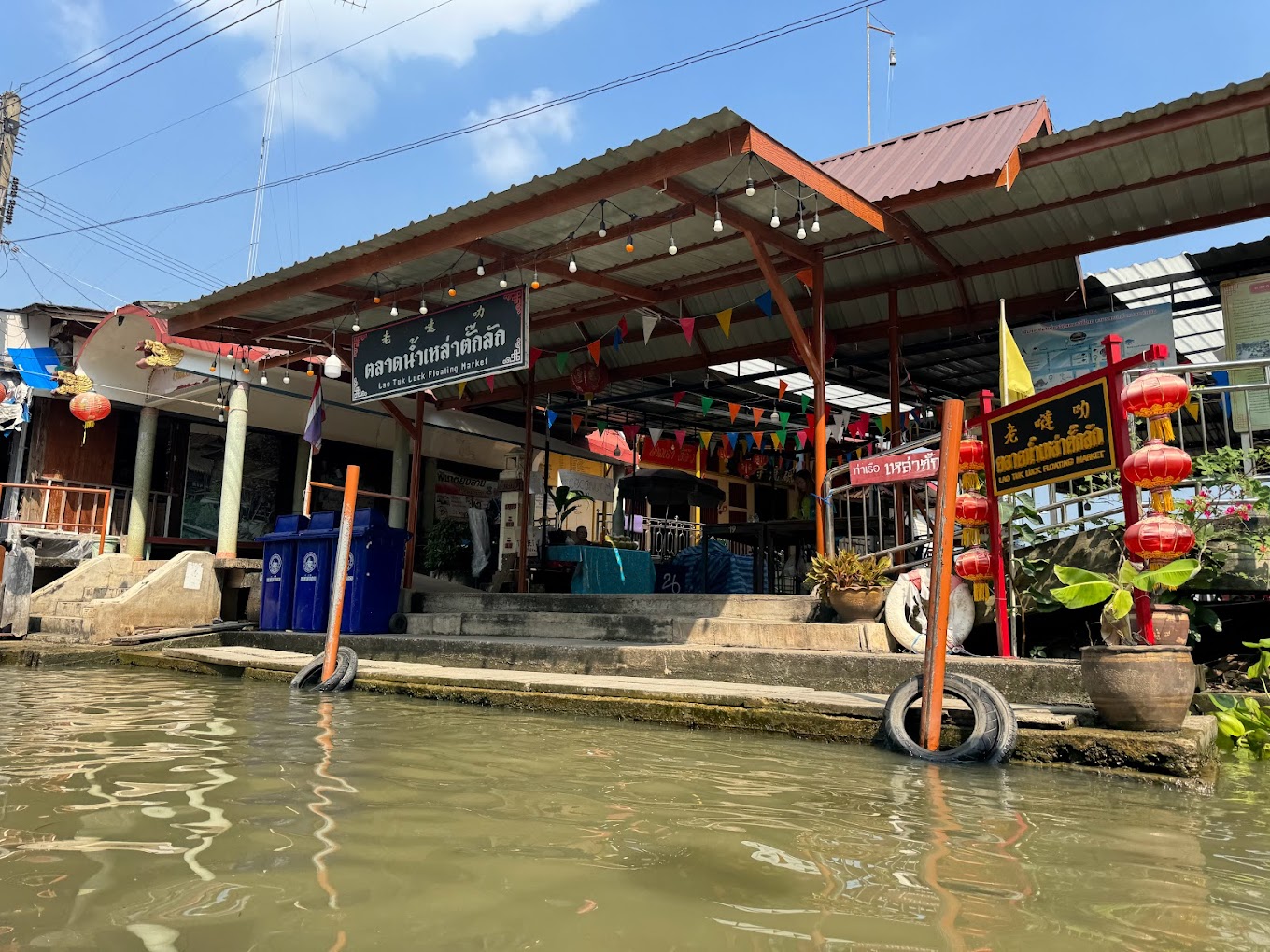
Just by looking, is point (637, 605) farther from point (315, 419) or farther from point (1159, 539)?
point (315, 419)

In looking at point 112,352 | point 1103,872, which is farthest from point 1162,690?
point 112,352

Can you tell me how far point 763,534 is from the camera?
10.1m

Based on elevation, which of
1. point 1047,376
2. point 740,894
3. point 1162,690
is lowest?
point 740,894

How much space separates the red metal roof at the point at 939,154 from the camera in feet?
24.9

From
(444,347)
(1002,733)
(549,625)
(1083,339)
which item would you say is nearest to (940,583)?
(1002,733)

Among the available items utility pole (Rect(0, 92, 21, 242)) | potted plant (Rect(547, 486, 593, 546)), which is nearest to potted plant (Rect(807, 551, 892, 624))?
potted plant (Rect(547, 486, 593, 546))

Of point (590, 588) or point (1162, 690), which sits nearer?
point (1162, 690)

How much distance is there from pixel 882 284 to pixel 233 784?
25.6ft

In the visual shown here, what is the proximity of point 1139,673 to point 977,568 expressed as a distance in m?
1.50

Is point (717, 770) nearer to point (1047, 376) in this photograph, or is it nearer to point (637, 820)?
point (637, 820)

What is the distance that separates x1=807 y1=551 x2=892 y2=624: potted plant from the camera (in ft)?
22.3

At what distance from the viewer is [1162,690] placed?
4.11m

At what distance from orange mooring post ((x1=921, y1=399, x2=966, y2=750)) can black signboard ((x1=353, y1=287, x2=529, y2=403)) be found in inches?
185

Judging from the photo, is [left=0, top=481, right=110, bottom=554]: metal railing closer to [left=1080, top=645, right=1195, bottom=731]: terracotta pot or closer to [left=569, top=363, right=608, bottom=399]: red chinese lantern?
[left=569, top=363, right=608, bottom=399]: red chinese lantern
